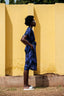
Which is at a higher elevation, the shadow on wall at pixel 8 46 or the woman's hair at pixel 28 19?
the woman's hair at pixel 28 19

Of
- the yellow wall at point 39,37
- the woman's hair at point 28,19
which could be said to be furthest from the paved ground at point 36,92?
the woman's hair at point 28,19

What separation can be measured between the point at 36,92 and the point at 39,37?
4.79 feet

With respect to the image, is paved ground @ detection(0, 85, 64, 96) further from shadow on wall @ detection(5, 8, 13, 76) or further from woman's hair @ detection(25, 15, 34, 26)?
woman's hair @ detection(25, 15, 34, 26)

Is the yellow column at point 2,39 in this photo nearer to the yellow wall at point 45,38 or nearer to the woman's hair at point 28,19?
the woman's hair at point 28,19

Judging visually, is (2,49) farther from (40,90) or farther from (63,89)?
(63,89)

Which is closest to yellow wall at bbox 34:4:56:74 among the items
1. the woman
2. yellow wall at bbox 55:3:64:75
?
yellow wall at bbox 55:3:64:75

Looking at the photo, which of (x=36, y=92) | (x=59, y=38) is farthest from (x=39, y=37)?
(x=36, y=92)

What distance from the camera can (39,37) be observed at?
594 cm

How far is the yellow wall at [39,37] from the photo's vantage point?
584cm

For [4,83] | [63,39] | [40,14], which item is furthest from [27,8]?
[4,83]

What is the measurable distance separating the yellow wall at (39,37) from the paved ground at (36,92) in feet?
1.54

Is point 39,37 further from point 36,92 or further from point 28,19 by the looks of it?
point 36,92

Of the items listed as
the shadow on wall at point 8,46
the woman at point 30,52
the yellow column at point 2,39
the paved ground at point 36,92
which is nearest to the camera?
the paved ground at point 36,92

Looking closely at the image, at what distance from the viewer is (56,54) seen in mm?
5828
